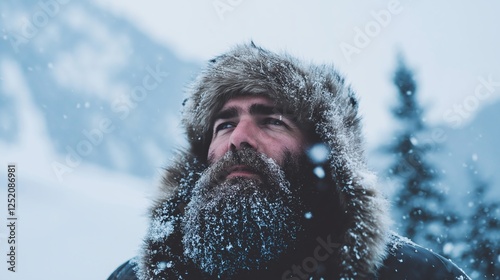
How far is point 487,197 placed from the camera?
36.6 ft

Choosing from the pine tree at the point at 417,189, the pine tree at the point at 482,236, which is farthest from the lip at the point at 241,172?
the pine tree at the point at 482,236

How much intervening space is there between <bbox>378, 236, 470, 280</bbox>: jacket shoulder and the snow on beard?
517 mm

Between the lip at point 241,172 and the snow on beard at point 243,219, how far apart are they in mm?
19

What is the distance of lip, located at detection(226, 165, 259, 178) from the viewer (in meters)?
2.42

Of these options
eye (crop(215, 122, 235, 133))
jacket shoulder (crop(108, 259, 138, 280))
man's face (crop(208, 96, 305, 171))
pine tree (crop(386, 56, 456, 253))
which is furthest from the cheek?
pine tree (crop(386, 56, 456, 253))

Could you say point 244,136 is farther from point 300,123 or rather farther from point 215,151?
point 300,123

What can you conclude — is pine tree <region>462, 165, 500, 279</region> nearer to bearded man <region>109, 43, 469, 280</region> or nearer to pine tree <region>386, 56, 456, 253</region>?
pine tree <region>386, 56, 456, 253</region>

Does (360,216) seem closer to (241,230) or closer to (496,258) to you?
(241,230)

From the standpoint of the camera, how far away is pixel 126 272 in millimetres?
2904

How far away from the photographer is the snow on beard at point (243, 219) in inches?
91.0

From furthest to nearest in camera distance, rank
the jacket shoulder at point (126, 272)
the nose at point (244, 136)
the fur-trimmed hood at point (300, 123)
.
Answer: the jacket shoulder at point (126, 272), the nose at point (244, 136), the fur-trimmed hood at point (300, 123)

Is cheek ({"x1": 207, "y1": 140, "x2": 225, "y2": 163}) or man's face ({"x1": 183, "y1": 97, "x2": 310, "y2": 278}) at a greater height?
cheek ({"x1": 207, "y1": 140, "x2": 225, "y2": 163})

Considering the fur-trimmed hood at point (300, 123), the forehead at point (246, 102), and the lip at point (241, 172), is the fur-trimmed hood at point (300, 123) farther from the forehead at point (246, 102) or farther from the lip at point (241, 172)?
the lip at point (241, 172)

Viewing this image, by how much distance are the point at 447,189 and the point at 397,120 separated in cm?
246
